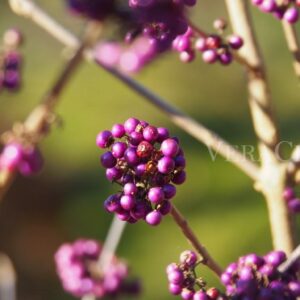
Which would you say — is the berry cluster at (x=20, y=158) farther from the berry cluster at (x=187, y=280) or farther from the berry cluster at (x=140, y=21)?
the berry cluster at (x=187, y=280)

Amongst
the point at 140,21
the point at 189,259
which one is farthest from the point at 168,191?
the point at 140,21

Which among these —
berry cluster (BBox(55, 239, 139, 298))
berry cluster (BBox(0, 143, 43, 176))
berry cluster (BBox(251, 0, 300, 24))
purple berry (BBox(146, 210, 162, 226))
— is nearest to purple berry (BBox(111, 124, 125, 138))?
purple berry (BBox(146, 210, 162, 226))

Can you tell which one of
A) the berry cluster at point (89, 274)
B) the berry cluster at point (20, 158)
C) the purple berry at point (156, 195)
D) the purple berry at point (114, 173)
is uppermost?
the berry cluster at point (20, 158)

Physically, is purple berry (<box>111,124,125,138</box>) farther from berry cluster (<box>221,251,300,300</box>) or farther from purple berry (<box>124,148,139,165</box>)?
berry cluster (<box>221,251,300,300</box>)

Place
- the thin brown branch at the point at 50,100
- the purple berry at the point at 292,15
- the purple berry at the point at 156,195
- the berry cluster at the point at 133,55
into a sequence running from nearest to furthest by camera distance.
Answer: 1. the purple berry at the point at 156,195
2. the purple berry at the point at 292,15
3. the thin brown branch at the point at 50,100
4. the berry cluster at the point at 133,55

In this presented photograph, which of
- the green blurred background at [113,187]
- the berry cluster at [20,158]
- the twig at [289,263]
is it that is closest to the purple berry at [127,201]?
the twig at [289,263]

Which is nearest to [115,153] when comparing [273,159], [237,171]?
[273,159]

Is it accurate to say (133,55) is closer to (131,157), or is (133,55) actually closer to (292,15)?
(292,15)

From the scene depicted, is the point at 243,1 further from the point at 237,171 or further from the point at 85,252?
the point at 237,171
